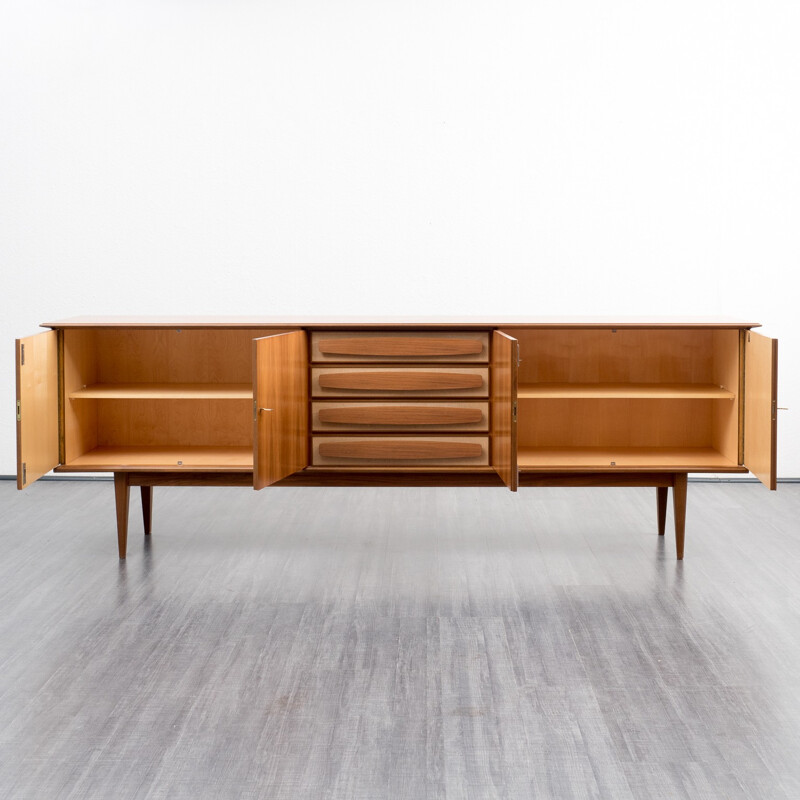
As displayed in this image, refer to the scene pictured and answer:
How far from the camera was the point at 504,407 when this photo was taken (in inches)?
141

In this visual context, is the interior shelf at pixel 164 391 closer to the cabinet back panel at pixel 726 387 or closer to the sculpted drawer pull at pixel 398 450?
the sculpted drawer pull at pixel 398 450

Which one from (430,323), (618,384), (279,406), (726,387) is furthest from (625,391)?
(279,406)

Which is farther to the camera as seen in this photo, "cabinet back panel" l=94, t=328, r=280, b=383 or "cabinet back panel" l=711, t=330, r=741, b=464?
"cabinet back panel" l=94, t=328, r=280, b=383

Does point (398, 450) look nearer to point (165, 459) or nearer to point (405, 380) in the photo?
point (405, 380)

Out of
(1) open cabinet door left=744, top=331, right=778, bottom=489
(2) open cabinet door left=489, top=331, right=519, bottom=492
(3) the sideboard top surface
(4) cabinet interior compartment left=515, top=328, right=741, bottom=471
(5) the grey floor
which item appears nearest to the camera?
(5) the grey floor

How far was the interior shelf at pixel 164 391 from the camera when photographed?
3979 mm

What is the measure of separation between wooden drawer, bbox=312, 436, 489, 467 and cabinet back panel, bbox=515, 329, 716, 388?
0.60 meters

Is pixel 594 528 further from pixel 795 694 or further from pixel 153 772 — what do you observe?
pixel 153 772

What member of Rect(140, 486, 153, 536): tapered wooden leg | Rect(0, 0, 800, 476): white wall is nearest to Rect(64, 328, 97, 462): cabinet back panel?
Rect(140, 486, 153, 536): tapered wooden leg

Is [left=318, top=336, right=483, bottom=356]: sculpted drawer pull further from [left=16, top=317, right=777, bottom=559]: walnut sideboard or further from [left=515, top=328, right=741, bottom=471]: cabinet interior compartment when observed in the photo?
[left=515, top=328, right=741, bottom=471]: cabinet interior compartment

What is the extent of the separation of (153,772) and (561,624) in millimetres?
1612

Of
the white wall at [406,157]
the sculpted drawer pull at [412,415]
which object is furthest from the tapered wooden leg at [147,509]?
the white wall at [406,157]

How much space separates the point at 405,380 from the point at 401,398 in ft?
0.27

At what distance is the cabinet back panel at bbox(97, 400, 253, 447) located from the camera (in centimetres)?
441
